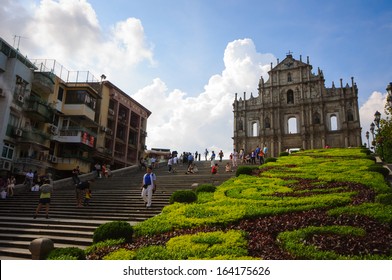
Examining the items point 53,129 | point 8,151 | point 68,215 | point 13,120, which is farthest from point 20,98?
point 68,215

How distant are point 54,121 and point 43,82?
525cm

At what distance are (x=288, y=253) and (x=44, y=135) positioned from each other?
30654mm

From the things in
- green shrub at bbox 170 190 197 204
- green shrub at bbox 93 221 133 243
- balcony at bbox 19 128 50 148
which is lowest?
green shrub at bbox 93 221 133 243

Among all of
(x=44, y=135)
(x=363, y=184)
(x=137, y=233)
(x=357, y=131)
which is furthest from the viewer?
(x=357, y=131)

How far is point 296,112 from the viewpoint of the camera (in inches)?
2222

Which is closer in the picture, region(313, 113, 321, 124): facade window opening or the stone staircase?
the stone staircase

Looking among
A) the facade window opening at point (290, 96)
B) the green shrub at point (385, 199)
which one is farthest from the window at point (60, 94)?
the facade window opening at point (290, 96)

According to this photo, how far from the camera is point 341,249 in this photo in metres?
7.43

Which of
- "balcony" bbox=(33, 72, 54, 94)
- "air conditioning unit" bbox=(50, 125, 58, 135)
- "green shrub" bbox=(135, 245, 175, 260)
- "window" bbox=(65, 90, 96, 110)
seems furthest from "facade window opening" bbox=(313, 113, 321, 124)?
"green shrub" bbox=(135, 245, 175, 260)

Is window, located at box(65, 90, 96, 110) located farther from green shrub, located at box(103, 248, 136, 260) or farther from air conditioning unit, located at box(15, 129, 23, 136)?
green shrub, located at box(103, 248, 136, 260)

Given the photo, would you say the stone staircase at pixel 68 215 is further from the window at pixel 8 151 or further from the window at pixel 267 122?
the window at pixel 267 122

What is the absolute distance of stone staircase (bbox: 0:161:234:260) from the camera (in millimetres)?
11188
